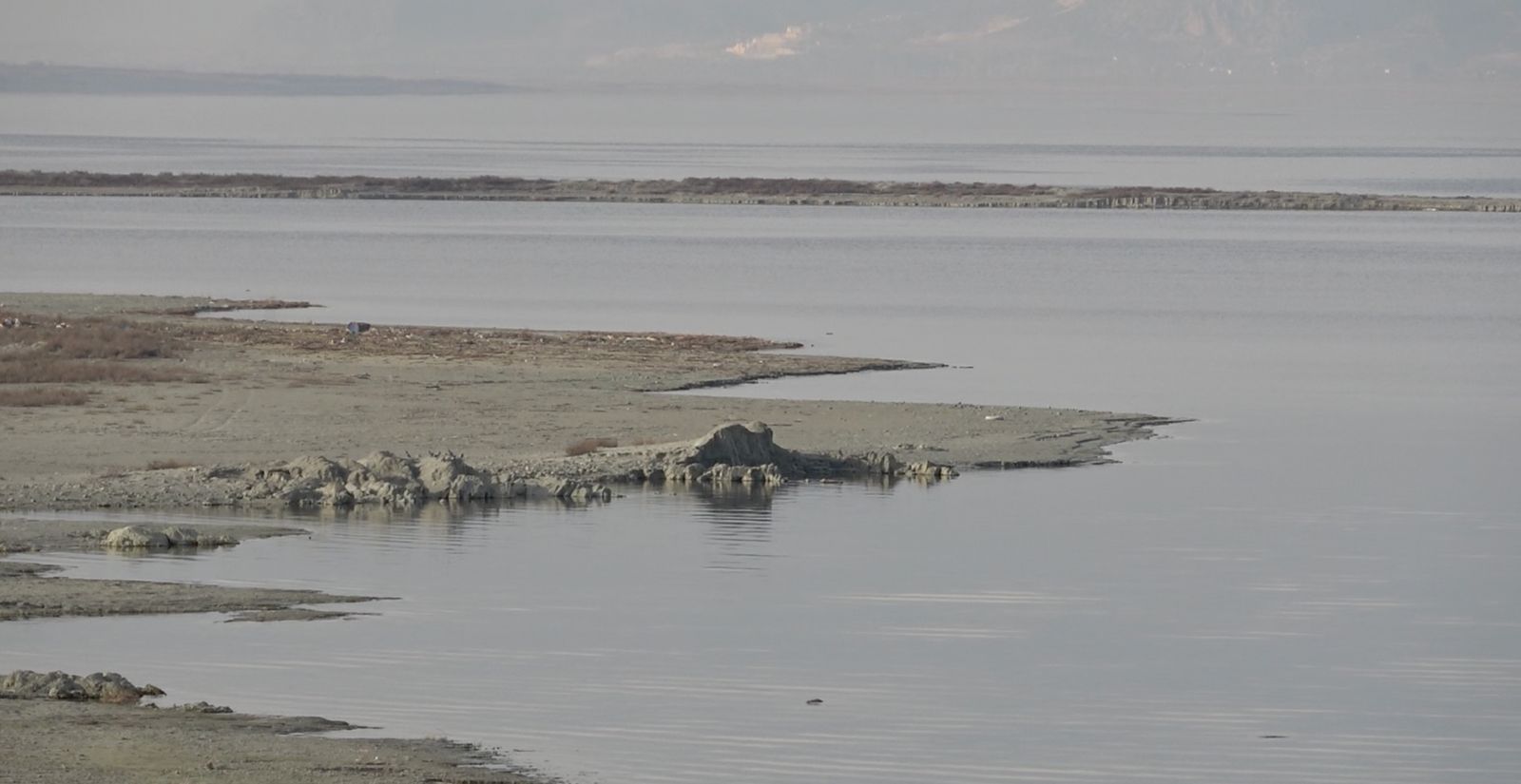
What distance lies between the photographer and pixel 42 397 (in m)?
31.0

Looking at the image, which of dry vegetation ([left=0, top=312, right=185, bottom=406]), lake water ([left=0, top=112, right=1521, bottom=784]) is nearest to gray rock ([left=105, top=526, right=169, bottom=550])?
lake water ([left=0, top=112, right=1521, bottom=784])

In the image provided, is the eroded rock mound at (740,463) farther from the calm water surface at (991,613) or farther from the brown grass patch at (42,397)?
the brown grass patch at (42,397)

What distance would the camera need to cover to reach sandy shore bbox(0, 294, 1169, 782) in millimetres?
13445

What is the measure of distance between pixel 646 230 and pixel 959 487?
259 feet

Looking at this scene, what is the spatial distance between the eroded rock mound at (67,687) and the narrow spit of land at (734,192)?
396 ft

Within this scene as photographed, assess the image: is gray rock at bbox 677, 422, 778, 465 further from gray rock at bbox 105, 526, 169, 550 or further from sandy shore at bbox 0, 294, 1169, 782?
gray rock at bbox 105, 526, 169, 550

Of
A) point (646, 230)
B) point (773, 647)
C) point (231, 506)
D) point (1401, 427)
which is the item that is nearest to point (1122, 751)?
point (773, 647)

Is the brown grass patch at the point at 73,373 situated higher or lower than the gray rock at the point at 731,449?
lower

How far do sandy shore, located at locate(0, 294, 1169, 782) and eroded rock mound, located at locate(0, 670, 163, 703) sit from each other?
0.18 m

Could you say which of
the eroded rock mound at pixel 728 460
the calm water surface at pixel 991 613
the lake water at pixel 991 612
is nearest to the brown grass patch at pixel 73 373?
the calm water surface at pixel 991 613

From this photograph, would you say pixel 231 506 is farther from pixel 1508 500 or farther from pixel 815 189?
pixel 815 189

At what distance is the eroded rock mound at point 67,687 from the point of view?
568 inches

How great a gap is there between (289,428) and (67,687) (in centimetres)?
1513

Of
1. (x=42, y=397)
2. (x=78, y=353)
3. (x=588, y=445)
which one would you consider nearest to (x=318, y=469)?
(x=588, y=445)
